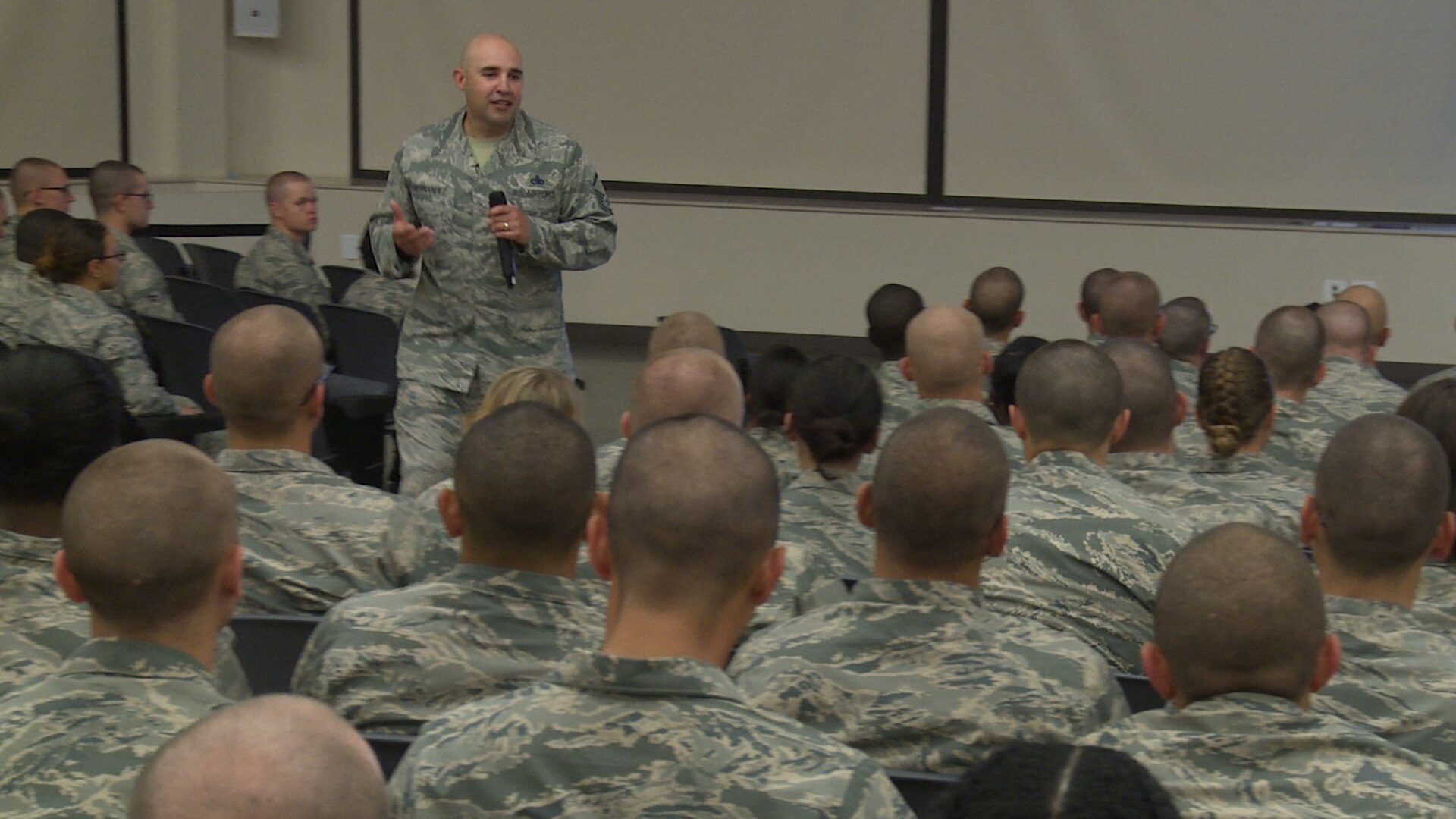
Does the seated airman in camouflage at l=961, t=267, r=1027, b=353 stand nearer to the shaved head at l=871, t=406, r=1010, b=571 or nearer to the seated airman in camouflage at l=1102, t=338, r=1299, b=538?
the seated airman in camouflage at l=1102, t=338, r=1299, b=538

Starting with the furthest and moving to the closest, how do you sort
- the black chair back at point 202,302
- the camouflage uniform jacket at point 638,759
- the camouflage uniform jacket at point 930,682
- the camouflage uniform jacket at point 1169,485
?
the black chair back at point 202,302, the camouflage uniform jacket at point 1169,485, the camouflage uniform jacket at point 930,682, the camouflage uniform jacket at point 638,759

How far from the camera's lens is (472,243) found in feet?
14.0

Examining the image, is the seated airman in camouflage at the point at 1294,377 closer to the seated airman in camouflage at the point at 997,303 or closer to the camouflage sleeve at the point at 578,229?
the seated airman in camouflage at the point at 997,303

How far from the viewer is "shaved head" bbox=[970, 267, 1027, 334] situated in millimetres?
5355

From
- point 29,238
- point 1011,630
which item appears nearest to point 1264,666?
point 1011,630

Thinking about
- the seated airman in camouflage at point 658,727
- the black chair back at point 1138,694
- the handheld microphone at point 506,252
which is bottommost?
the black chair back at point 1138,694

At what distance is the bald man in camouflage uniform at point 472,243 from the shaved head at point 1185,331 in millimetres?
1989

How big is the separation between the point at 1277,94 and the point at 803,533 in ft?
19.2

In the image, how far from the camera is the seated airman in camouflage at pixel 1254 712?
1.70 m

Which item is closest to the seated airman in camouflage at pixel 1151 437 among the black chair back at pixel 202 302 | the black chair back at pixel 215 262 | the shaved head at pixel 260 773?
the shaved head at pixel 260 773

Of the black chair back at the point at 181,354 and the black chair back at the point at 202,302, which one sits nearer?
the black chair back at the point at 181,354

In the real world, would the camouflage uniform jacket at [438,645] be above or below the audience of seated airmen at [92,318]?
below

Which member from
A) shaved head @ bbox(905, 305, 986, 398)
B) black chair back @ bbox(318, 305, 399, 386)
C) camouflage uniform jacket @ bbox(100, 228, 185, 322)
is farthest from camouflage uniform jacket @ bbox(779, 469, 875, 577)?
camouflage uniform jacket @ bbox(100, 228, 185, 322)

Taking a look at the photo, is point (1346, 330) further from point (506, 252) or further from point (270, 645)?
point (270, 645)
